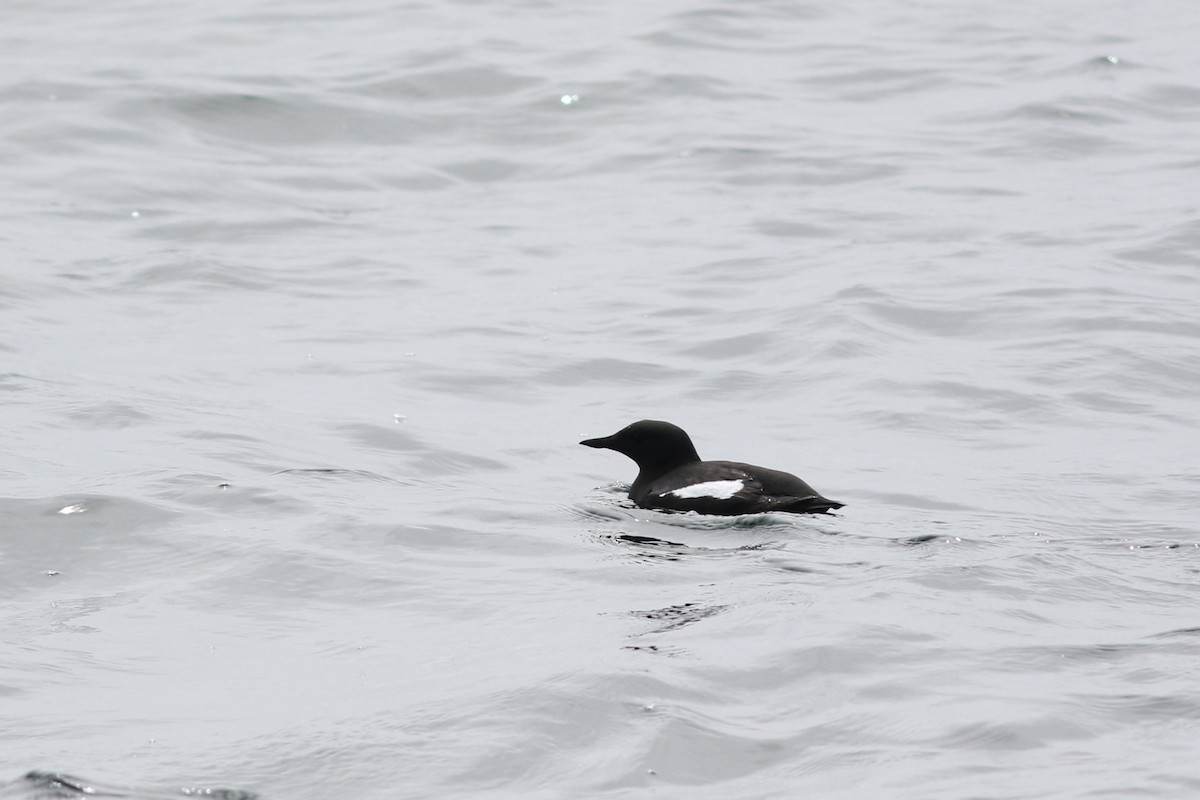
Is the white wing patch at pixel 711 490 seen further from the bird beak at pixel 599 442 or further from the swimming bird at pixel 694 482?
the bird beak at pixel 599 442

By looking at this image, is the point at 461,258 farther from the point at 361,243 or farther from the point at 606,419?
the point at 606,419

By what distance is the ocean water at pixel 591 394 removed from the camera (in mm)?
6020

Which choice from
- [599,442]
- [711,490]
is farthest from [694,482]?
[599,442]

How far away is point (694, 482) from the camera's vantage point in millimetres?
9328

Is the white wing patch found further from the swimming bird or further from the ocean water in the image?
the ocean water

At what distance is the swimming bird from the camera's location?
891 cm

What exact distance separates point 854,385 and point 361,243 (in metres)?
6.11

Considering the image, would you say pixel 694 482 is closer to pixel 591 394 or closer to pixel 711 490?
pixel 711 490

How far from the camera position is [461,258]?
16141 millimetres

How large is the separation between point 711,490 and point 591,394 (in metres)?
3.20

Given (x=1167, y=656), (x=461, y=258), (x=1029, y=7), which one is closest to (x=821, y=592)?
(x=1167, y=656)

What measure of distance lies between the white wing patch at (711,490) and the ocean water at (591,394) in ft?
0.45

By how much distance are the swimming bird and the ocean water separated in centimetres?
18

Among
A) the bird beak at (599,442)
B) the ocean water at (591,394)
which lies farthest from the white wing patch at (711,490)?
the bird beak at (599,442)
